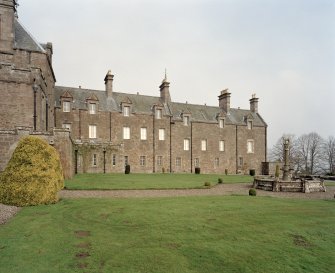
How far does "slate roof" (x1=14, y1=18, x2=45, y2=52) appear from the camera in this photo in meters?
25.0

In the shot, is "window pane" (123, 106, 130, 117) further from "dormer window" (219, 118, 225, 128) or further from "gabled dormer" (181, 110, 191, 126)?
"dormer window" (219, 118, 225, 128)

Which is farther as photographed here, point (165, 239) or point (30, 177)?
point (30, 177)

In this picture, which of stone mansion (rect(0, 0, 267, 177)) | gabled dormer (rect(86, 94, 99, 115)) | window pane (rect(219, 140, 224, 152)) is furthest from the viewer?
window pane (rect(219, 140, 224, 152))

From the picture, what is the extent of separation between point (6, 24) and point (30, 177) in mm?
17777

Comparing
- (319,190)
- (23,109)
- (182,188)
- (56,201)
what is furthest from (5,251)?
(319,190)

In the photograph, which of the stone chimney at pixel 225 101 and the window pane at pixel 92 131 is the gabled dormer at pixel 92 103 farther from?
the stone chimney at pixel 225 101

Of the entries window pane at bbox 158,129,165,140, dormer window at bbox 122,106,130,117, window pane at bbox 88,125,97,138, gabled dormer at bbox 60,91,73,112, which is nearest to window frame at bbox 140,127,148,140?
window pane at bbox 158,129,165,140

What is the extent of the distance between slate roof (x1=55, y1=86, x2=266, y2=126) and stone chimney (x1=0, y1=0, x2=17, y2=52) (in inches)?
389

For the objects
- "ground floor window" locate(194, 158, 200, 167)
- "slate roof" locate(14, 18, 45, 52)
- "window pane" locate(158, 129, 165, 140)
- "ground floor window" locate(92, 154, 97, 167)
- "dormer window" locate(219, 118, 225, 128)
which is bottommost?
"ground floor window" locate(194, 158, 200, 167)

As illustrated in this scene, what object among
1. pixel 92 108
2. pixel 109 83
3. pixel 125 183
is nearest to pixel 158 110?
pixel 109 83

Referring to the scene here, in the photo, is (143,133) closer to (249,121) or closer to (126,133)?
(126,133)

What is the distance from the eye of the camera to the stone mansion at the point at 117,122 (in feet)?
69.9


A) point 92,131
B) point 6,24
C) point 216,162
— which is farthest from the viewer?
point 216,162

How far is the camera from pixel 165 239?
7.88 meters
